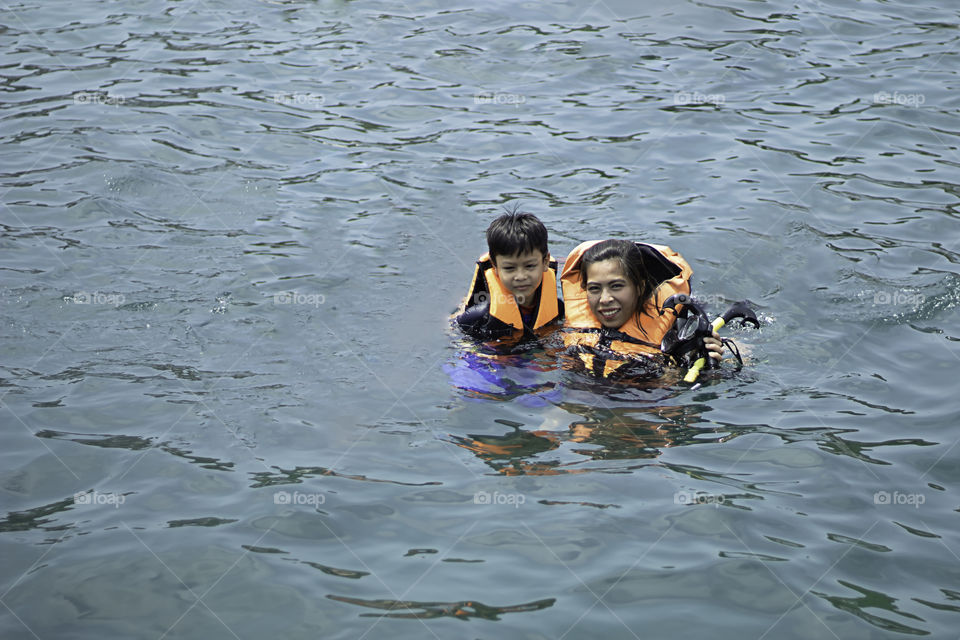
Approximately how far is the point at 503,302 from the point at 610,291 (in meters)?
0.76

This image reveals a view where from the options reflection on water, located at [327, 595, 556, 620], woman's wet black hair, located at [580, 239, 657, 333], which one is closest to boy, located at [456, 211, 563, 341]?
woman's wet black hair, located at [580, 239, 657, 333]

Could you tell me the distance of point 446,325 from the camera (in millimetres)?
6895

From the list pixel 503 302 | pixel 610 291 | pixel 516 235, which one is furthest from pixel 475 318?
pixel 610 291

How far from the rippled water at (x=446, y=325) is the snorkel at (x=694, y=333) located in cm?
18

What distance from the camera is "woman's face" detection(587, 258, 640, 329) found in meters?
6.07

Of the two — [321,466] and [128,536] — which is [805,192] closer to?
[321,466]

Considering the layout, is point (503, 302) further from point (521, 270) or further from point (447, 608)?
point (447, 608)

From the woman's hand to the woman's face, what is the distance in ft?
2.05

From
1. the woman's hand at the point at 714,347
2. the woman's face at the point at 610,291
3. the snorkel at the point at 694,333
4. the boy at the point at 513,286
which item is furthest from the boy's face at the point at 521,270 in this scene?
the woman's hand at the point at 714,347

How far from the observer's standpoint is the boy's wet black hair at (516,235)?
6156 mm

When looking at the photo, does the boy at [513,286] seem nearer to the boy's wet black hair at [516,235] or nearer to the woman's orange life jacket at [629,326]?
the boy's wet black hair at [516,235]

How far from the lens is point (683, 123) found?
982 cm

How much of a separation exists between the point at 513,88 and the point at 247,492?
7.12 meters

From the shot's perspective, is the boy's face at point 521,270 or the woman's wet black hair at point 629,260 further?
the boy's face at point 521,270
